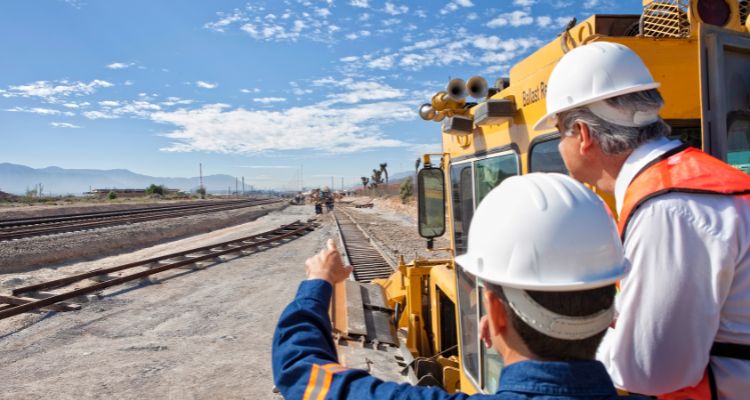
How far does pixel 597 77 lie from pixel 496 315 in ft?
3.29

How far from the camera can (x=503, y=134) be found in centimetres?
298

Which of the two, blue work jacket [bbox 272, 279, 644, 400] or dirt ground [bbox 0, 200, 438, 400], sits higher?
blue work jacket [bbox 272, 279, 644, 400]

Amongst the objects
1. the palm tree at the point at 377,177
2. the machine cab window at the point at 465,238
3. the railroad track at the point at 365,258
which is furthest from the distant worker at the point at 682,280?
the palm tree at the point at 377,177

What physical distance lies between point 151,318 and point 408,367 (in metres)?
6.15

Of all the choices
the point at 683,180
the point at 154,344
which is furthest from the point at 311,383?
the point at 154,344

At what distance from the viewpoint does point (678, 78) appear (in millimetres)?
2145

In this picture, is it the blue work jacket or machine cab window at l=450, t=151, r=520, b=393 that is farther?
machine cab window at l=450, t=151, r=520, b=393

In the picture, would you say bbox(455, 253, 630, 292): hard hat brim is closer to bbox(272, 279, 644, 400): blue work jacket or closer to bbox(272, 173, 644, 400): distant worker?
bbox(272, 173, 644, 400): distant worker

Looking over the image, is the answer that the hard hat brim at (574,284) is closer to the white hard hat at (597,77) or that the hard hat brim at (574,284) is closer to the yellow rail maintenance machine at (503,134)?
the white hard hat at (597,77)

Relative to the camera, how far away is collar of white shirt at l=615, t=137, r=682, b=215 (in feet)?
5.30

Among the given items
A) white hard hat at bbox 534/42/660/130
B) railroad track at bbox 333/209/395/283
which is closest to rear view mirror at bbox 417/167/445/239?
white hard hat at bbox 534/42/660/130

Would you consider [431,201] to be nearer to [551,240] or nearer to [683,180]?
[683,180]

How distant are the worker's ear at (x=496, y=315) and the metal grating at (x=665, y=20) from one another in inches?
72.9

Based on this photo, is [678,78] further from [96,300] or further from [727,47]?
[96,300]
